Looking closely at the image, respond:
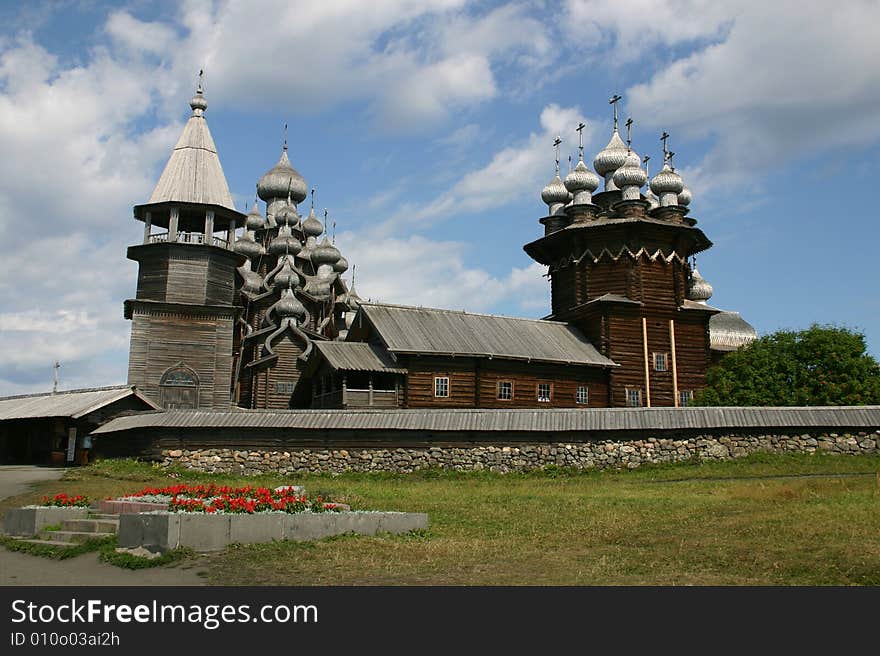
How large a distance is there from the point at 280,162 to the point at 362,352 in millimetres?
28450

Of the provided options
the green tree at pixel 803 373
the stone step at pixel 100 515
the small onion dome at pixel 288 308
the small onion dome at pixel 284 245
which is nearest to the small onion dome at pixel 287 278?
the small onion dome at pixel 288 308

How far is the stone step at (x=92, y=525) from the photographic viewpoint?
36.2 ft

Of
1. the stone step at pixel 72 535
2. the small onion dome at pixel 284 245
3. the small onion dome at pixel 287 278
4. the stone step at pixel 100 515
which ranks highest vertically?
the small onion dome at pixel 284 245

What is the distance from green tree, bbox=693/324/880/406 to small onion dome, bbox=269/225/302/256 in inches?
1065

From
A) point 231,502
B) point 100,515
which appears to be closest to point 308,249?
point 100,515

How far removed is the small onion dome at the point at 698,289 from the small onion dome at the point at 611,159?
26.8 feet

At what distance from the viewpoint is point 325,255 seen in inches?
2024

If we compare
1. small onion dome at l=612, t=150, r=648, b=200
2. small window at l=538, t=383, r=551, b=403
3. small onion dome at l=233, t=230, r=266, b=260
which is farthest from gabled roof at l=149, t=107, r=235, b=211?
small onion dome at l=612, t=150, r=648, b=200

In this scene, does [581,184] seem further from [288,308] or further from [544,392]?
[288,308]

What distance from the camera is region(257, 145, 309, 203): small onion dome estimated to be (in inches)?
2087

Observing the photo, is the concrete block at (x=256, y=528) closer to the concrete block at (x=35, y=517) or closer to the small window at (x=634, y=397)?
the concrete block at (x=35, y=517)

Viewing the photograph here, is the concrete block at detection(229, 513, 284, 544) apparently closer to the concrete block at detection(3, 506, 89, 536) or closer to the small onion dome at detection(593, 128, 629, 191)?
the concrete block at detection(3, 506, 89, 536)

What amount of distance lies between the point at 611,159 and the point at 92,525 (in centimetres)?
3006
